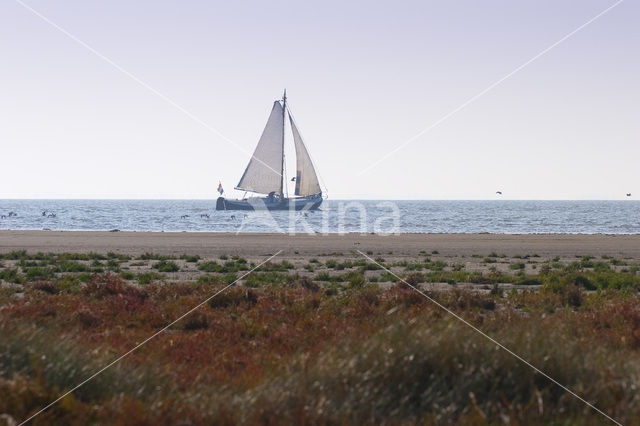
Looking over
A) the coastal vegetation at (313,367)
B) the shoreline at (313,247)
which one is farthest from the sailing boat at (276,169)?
the coastal vegetation at (313,367)

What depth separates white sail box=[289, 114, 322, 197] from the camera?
110062 millimetres

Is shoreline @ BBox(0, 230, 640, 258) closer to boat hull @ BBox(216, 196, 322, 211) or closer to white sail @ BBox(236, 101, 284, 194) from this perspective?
white sail @ BBox(236, 101, 284, 194)

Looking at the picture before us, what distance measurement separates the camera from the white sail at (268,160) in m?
108

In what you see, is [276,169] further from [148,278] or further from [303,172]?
[148,278]

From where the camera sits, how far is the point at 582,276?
2206cm

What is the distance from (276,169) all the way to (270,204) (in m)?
8.17

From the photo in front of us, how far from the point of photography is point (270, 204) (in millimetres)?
116500

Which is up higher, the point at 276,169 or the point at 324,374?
the point at 276,169

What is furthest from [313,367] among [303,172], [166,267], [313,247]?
[303,172]

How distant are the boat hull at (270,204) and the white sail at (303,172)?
10.9 ft

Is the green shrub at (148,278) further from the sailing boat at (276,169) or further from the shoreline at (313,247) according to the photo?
the sailing boat at (276,169)

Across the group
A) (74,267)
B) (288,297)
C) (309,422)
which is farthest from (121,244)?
(309,422)

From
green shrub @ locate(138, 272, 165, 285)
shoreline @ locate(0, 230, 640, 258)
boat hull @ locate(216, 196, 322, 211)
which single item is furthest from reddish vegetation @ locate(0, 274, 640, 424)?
boat hull @ locate(216, 196, 322, 211)

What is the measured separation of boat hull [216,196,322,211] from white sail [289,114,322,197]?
130 inches
